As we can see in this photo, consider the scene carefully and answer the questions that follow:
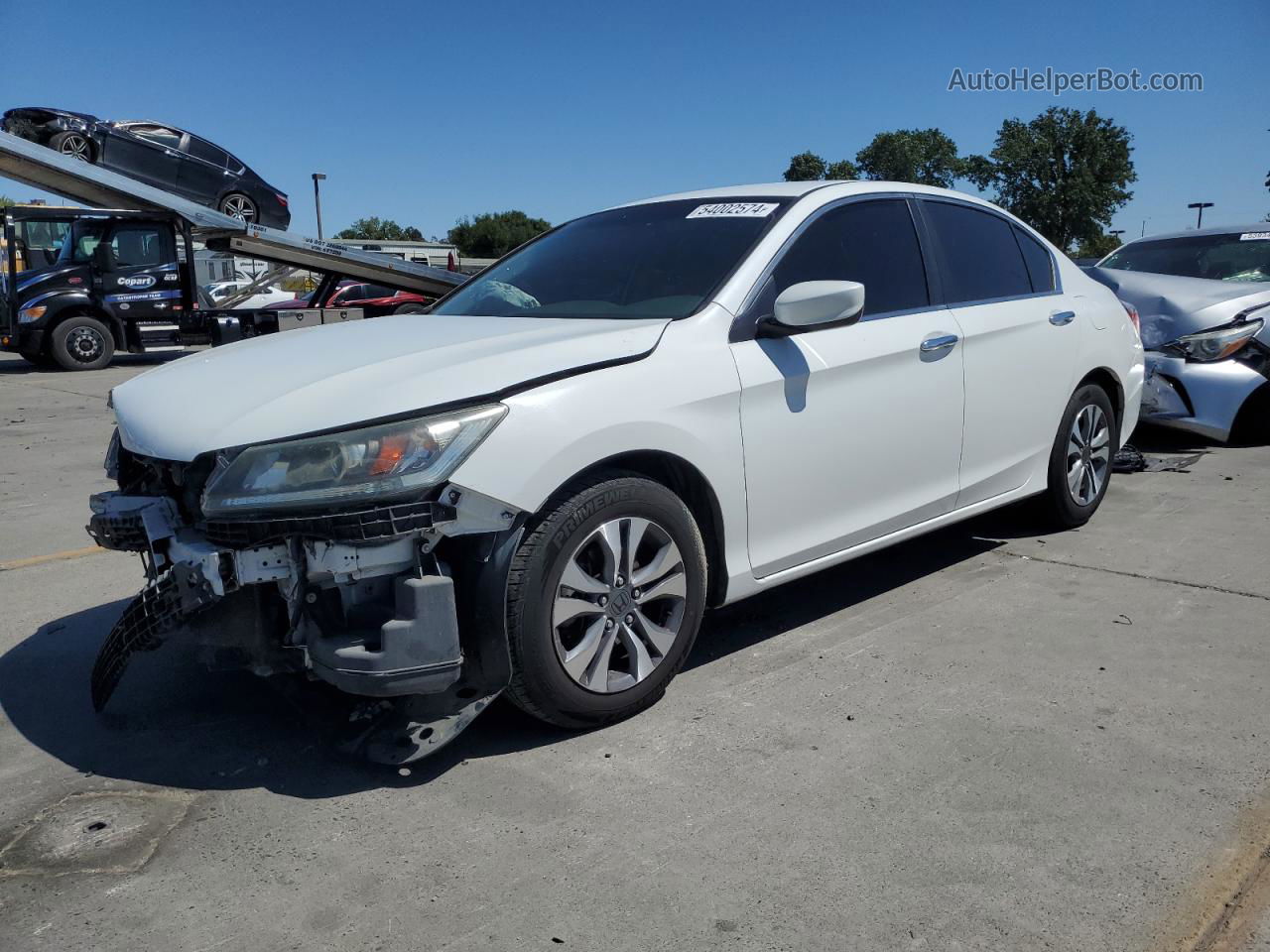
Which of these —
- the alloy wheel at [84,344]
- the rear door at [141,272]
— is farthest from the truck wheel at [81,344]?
the rear door at [141,272]

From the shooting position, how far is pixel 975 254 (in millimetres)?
4516

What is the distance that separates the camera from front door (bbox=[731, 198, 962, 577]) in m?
3.41

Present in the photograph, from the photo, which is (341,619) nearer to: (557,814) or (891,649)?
(557,814)

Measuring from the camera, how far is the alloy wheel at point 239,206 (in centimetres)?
1912

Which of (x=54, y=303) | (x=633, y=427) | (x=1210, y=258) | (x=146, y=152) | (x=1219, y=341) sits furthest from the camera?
(x=146, y=152)

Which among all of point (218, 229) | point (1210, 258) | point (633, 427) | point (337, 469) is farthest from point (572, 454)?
point (218, 229)

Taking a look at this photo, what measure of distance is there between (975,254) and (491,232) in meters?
84.3

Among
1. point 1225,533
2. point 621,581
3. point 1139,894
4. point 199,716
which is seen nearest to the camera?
point 1139,894

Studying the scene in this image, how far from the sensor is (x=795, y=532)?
139 inches

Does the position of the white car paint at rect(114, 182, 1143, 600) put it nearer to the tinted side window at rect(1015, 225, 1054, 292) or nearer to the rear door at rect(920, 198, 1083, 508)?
the rear door at rect(920, 198, 1083, 508)

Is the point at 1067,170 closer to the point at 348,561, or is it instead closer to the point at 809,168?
the point at 809,168

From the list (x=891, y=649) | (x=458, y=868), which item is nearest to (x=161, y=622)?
(x=458, y=868)

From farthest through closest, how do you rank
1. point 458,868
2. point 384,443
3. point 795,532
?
point 795,532
point 384,443
point 458,868

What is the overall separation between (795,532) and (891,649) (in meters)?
0.60
